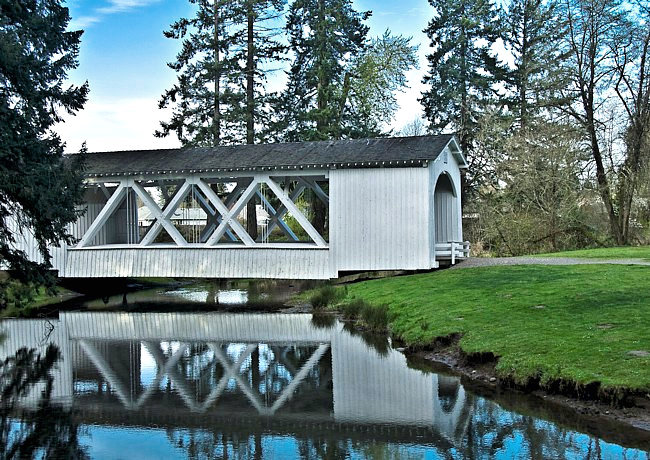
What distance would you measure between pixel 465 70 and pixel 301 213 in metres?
16.8

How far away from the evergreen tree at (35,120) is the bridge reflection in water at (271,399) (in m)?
2.45

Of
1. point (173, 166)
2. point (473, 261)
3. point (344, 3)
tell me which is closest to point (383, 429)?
point (473, 261)

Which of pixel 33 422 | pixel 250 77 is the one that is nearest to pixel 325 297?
pixel 33 422

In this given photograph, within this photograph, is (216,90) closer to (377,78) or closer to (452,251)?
(377,78)

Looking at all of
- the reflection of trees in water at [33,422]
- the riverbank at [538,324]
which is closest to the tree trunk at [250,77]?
the riverbank at [538,324]

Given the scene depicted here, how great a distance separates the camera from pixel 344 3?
115 feet

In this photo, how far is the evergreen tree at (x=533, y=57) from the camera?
95.9 feet

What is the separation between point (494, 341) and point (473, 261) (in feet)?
34.1

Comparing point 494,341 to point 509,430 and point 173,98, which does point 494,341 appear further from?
point 173,98

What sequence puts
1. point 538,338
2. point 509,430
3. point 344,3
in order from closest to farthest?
point 509,430 < point 538,338 < point 344,3

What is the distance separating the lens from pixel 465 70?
1314 inches

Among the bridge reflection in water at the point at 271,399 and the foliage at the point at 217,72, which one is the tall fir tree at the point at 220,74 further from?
the bridge reflection in water at the point at 271,399

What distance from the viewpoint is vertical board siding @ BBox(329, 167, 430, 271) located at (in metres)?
19.1

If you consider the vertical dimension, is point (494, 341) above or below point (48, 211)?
below
